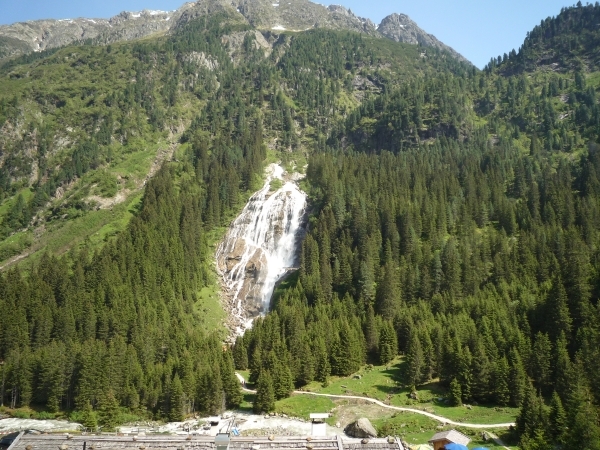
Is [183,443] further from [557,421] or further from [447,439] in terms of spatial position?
[557,421]

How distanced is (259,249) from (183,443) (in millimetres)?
101217

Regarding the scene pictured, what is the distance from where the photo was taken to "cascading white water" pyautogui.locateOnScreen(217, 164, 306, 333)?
13025cm

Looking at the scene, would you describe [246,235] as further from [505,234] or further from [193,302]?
[505,234]

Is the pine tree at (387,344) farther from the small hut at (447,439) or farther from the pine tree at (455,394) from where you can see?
the small hut at (447,439)

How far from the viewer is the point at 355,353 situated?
87250 mm

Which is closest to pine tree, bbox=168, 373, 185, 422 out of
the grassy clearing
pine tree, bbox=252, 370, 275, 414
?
pine tree, bbox=252, 370, 275, 414

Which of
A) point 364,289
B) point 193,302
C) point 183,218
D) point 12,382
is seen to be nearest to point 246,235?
point 183,218

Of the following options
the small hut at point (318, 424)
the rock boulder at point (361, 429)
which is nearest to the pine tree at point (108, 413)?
the small hut at point (318, 424)

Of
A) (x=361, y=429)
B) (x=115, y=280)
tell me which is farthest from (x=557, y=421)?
(x=115, y=280)

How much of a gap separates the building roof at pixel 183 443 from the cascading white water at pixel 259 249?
233ft

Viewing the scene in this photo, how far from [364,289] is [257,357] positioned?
37413mm

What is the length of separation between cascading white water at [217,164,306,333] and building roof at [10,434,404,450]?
71.0m

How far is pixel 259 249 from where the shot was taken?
147 meters

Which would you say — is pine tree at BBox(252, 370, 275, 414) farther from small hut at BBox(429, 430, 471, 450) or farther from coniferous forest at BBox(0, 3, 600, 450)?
small hut at BBox(429, 430, 471, 450)
